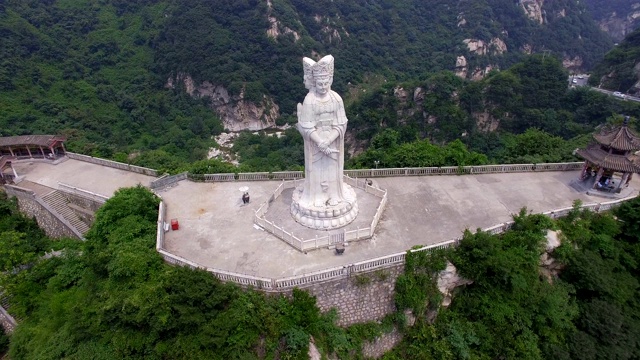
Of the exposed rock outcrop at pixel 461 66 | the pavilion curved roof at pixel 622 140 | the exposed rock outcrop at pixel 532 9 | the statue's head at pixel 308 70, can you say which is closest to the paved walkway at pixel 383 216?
the pavilion curved roof at pixel 622 140

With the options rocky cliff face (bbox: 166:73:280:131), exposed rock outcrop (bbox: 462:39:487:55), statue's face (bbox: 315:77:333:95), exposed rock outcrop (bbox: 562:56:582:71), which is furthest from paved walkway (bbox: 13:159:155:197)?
exposed rock outcrop (bbox: 562:56:582:71)

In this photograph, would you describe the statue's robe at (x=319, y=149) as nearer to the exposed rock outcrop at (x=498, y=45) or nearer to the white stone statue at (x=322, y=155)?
the white stone statue at (x=322, y=155)

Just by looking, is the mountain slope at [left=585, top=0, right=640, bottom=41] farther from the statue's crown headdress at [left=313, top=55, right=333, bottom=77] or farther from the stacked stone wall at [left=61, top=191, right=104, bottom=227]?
the stacked stone wall at [left=61, top=191, right=104, bottom=227]

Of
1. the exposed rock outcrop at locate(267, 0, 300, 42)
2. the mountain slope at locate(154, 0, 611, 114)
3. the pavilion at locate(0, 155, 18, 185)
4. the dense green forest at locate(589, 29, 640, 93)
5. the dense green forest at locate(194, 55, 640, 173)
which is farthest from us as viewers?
the exposed rock outcrop at locate(267, 0, 300, 42)

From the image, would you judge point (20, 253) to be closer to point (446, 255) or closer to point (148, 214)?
point (148, 214)

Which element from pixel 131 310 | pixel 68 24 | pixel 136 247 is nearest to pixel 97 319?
pixel 131 310

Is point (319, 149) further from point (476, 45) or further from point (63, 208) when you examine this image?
point (476, 45)
